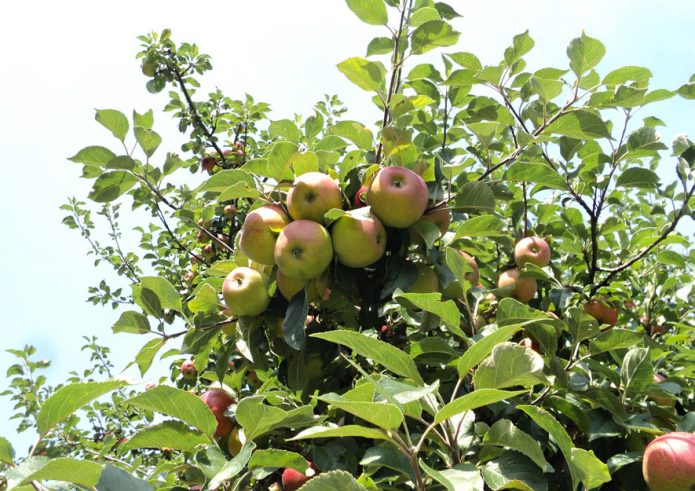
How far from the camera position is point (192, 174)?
16.2 feet

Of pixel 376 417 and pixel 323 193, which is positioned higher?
pixel 323 193

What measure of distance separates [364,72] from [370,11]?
0.20m

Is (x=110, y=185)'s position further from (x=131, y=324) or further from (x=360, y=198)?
(x=360, y=198)

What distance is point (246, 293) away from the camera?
1843mm

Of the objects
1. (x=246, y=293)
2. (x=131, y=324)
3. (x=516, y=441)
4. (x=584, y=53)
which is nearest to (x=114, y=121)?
(x=131, y=324)

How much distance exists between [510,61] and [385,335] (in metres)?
1.00

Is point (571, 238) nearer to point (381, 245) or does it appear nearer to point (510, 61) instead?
point (510, 61)

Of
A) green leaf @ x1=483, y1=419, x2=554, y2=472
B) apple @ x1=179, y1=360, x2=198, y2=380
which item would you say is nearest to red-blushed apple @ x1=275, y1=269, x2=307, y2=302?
green leaf @ x1=483, y1=419, x2=554, y2=472

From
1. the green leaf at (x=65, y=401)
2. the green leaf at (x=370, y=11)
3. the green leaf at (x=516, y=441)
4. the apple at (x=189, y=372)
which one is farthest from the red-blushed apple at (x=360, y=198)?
the apple at (x=189, y=372)

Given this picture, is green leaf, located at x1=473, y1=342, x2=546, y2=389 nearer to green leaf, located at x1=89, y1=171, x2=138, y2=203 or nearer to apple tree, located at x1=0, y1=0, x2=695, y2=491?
apple tree, located at x1=0, y1=0, x2=695, y2=491

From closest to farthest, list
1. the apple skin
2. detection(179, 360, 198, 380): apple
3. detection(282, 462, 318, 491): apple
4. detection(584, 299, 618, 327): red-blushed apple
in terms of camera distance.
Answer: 1. the apple skin
2. detection(282, 462, 318, 491): apple
3. detection(584, 299, 618, 327): red-blushed apple
4. detection(179, 360, 198, 380): apple

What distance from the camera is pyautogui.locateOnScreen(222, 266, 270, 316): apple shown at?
183cm

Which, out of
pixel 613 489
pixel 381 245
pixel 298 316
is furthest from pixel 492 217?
pixel 613 489

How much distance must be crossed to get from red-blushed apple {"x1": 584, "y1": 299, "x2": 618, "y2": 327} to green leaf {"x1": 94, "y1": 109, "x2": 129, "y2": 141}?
1.92 meters
